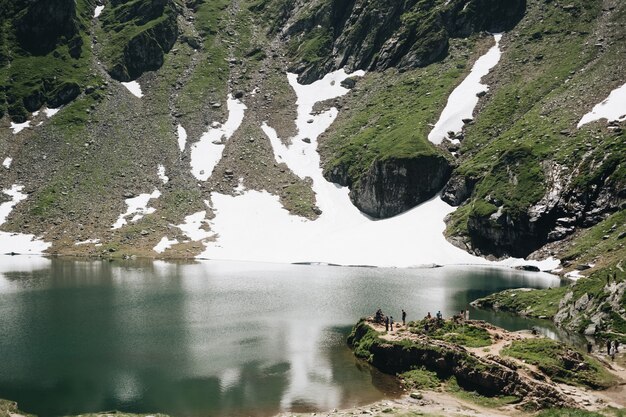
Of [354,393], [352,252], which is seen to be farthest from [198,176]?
[354,393]

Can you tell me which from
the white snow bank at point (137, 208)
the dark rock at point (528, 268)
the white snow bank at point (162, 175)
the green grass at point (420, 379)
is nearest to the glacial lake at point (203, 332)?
the green grass at point (420, 379)

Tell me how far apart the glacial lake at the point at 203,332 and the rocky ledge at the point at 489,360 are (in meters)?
2.83

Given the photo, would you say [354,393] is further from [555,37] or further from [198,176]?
[555,37]

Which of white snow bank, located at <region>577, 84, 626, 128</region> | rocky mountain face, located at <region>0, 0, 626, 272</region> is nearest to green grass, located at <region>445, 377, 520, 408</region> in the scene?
rocky mountain face, located at <region>0, 0, 626, 272</region>

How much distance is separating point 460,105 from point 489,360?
149m

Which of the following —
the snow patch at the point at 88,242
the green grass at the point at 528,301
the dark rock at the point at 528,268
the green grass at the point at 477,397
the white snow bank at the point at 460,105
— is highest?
the white snow bank at the point at 460,105

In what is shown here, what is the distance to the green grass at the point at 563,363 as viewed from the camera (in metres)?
46.3

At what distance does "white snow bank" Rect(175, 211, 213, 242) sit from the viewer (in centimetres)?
15462

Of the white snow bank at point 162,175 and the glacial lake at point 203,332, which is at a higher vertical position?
the white snow bank at point 162,175

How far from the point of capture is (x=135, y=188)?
176 metres

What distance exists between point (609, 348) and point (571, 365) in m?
10.3

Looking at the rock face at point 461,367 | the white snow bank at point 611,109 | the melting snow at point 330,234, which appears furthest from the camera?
the white snow bank at point 611,109

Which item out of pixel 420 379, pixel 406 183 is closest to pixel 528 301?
pixel 420 379

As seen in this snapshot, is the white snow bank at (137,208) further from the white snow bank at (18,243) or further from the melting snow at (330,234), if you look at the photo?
the white snow bank at (18,243)
